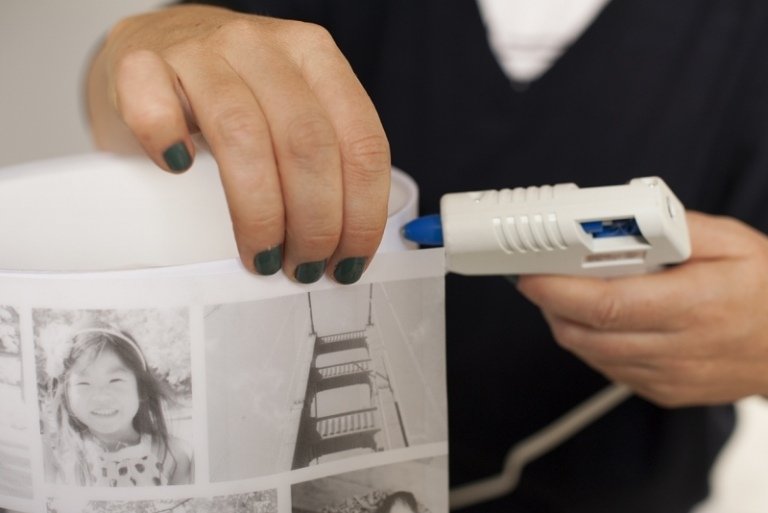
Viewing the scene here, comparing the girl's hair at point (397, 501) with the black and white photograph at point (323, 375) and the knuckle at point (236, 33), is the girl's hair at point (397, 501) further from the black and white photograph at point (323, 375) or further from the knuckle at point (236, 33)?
the knuckle at point (236, 33)

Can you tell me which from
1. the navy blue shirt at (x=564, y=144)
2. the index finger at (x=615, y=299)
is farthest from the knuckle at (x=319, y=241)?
the navy blue shirt at (x=564, y=144)

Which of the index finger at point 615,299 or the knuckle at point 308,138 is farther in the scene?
the index finger at point 615,299

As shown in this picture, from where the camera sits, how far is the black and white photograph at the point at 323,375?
0.87 ft

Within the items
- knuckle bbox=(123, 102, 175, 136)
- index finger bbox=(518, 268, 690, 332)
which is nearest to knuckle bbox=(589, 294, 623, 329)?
index finger bbox=(518, 268, 690, 332)

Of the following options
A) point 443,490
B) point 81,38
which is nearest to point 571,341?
point 443,490

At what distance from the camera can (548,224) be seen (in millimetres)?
299

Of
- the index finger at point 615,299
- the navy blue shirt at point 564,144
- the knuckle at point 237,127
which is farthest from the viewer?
the navy blue shirt at point 564,144

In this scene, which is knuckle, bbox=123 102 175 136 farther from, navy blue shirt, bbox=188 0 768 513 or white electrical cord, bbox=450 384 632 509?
white electrical cord, bbox=450 384 632 509

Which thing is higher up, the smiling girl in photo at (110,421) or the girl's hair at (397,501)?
the smiling girl in photo at (110,421)

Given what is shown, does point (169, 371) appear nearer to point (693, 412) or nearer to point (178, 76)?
point (178, 76)

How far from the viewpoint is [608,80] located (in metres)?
0.58

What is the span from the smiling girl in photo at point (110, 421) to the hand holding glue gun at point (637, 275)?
0.11m

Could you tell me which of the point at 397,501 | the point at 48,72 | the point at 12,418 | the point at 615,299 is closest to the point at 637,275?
the point at 615,299

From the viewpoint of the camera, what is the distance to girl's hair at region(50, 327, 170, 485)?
0.84ft
